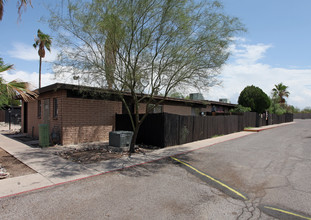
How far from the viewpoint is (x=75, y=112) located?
39.6ft

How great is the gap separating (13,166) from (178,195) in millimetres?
5928

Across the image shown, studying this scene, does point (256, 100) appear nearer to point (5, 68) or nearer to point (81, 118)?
point (81, 118)

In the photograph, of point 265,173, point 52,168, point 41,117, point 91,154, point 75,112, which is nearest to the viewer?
point 265,173

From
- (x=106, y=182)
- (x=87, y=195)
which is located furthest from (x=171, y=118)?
(x=87, y=195)

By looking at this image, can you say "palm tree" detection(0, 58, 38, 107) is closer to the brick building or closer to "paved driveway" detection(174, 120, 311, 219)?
the brick building

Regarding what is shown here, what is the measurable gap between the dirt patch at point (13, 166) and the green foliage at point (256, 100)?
86.8 ft

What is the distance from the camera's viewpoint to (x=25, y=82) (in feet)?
23.4

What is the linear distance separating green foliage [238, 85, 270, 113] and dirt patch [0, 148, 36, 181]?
86.8ft

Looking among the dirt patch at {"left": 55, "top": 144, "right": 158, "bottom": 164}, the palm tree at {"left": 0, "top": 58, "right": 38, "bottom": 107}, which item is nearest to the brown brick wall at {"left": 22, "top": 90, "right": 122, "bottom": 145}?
the dirt patch at {"left": 55, "top": 144, "right": 158, "bottom": 164}

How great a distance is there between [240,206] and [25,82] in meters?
7.30

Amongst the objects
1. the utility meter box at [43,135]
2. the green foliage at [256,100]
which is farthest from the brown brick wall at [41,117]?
the green foliage at [256,100]

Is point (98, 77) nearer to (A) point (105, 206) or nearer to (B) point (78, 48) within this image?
(B) point (78, 48)

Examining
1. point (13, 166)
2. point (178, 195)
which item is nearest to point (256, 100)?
point (178, 195)

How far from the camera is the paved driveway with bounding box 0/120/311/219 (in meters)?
4.04
